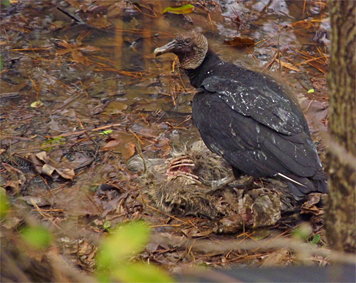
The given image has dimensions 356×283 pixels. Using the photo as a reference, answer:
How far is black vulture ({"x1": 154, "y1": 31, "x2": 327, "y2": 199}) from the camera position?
2.99m

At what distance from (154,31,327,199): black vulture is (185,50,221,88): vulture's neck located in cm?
31

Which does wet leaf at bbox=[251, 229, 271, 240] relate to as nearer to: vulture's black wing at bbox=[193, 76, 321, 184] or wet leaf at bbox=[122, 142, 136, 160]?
vulture's black wing at bbox=[193, 76, 321, 184]

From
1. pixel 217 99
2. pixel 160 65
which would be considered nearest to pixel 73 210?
pixel 217 99

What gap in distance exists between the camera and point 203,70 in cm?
392

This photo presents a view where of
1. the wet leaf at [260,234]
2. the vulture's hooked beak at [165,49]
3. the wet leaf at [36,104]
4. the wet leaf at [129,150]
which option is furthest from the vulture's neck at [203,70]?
the wet leaf at [36,104]

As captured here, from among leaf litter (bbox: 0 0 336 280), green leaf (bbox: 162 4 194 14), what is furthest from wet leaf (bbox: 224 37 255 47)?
green leaf (bbox: 162 4 194 14)

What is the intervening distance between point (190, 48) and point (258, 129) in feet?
3.70

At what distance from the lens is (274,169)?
9.95 ft

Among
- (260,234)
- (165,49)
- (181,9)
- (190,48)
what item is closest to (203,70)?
(190,48)

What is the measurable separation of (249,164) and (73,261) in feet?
4.16

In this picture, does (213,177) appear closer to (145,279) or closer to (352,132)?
(352,132)

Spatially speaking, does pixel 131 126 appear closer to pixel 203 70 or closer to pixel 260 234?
pixel 203 70

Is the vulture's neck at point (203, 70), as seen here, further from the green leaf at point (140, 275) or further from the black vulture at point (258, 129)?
the green leaf at point (140, 275)

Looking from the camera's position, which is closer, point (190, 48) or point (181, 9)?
point (190, 48)
